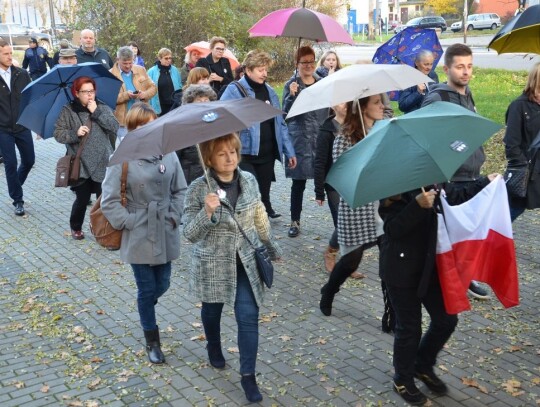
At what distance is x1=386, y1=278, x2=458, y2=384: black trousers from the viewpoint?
4.62 metres

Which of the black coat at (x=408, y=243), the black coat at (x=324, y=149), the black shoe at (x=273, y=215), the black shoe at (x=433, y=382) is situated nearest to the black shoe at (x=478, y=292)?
the black coat at (x=324, y=149)

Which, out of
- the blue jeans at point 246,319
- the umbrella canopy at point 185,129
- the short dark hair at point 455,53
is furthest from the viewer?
the short dark hair at point 455,53

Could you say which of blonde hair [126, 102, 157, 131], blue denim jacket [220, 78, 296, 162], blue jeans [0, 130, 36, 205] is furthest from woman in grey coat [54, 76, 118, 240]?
blonde hair [126, 102, 157, 131]

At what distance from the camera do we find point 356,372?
5348 millimetres

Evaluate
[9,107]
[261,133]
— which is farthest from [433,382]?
[9,107]

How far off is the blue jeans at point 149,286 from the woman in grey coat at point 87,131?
11.5 feet

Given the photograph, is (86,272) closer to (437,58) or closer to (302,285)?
(302,285)

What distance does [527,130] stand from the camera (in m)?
6.76

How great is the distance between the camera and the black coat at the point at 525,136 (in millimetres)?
6707

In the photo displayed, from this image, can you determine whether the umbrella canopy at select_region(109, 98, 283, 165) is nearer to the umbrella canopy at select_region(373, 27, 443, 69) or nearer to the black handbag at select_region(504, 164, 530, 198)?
the black handbag at select_region(504, 164, 530, 198)

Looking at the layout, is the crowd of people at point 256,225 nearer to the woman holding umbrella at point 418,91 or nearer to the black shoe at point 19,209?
the woman holding umbrella at point 418,91

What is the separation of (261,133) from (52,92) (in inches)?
96.1

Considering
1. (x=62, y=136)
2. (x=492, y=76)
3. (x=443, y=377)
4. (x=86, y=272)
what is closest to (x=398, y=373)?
(x=443, y=377)

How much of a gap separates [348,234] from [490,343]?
139 cm
